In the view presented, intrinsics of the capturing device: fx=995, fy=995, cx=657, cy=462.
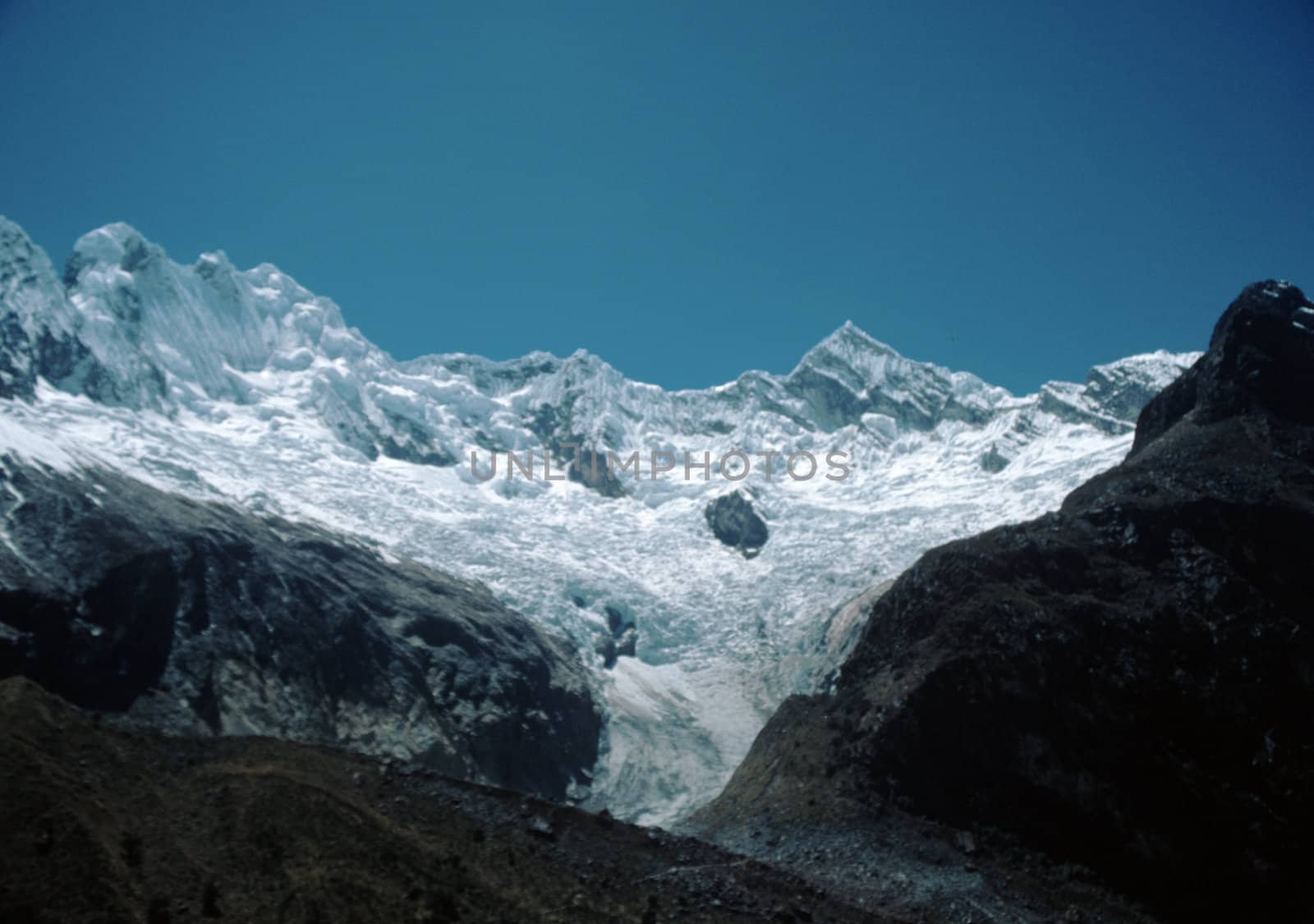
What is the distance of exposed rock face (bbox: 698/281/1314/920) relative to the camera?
174 ft

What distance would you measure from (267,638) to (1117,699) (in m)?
88.4

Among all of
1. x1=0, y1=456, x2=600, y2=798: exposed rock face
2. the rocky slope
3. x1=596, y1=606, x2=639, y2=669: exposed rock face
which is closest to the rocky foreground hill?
the rocky slope

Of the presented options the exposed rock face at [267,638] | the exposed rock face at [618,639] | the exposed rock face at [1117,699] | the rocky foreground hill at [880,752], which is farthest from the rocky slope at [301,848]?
the exposed rock face at [618,639]

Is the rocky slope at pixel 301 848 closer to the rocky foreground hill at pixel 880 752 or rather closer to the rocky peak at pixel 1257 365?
the rocky foreground hill at pixel 880 752

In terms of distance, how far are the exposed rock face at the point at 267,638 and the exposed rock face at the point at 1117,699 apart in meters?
52.9

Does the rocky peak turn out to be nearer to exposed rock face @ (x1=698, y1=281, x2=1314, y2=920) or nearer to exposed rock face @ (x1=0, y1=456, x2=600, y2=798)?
exposed rock face @ (x1=698, y1=281, x2=1314, y2=920)

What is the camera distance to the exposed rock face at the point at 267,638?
299 ft

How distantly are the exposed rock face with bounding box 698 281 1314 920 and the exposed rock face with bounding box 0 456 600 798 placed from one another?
174 feet

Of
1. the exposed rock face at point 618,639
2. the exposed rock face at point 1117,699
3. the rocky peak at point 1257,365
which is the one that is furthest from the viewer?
the exposed rock face at point 618,639

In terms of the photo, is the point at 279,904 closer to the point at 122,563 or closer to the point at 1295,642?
the point at 1295,642

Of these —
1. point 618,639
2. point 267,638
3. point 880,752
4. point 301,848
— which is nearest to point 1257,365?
point 880,752

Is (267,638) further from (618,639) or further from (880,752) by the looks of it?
(880,752)

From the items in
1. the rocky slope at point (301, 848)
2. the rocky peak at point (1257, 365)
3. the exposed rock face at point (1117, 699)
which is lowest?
the rocky slope at point (301, 848)

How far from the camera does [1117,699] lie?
58625 mm
